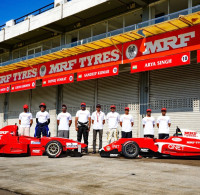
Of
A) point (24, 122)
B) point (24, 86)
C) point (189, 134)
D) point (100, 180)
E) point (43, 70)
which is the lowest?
point (100, 180)

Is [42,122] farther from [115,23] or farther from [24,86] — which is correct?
[24,86]

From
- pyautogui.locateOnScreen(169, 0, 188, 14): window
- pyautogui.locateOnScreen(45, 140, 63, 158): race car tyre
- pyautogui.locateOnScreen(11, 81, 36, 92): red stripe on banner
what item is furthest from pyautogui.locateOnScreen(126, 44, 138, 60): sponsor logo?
pyautogui.locateOnScreen(11, 81, 36, 92): red stripe on banner

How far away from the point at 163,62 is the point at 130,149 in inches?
176

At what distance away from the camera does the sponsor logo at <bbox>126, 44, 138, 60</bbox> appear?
12.9m

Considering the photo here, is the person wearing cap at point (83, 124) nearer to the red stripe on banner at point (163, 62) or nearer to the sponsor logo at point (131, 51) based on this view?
the red stripe on banner at point (163, 62)

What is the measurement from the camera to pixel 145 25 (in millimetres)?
12867

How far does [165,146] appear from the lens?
8797 millimetres

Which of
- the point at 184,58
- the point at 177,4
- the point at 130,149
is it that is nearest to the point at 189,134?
the point at 130,149

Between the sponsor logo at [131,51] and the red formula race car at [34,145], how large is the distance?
5.32 m

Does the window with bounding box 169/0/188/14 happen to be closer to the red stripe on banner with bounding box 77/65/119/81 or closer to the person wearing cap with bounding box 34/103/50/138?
the red stripe on banner with bounding box 77/65/119/81

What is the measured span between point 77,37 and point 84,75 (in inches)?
167

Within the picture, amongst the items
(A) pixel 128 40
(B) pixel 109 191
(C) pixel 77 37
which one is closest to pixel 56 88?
(C) pixel 77 37

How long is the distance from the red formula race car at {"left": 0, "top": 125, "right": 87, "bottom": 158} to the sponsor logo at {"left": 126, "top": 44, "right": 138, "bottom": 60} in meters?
5.32

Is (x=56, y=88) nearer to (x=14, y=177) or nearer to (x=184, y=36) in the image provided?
(x=184, y=36)
